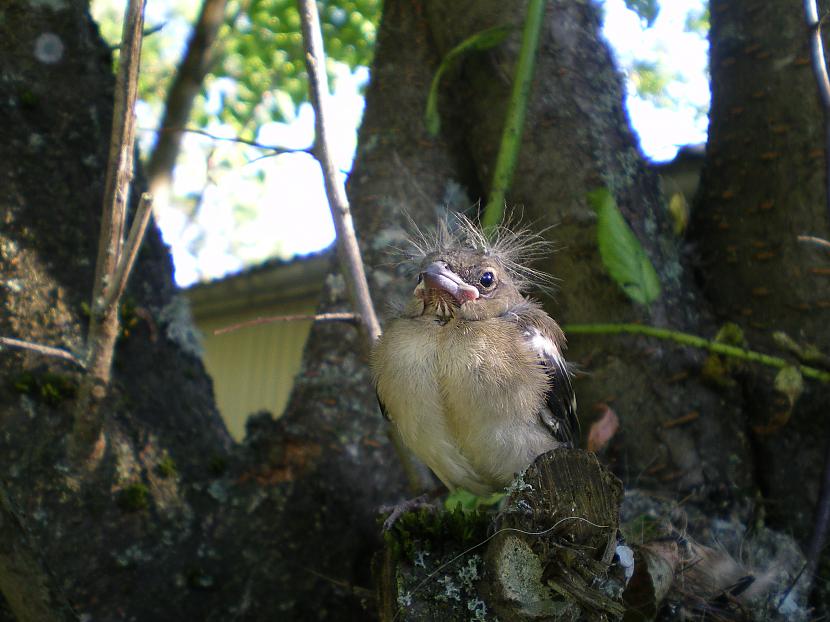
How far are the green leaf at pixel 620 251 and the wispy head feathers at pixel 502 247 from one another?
270mm

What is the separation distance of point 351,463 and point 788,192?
188 cm

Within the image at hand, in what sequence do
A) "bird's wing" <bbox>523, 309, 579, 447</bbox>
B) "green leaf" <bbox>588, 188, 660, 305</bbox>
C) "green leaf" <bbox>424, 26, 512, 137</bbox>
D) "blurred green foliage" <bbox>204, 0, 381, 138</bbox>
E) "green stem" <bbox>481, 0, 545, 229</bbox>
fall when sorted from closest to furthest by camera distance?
"bird's wing" <bbox>523, 309, 579, 447</bbox>, "green leaf" <bbox>588, 188, 660, 305</bbox>, "green stem" <bbox>481, 0, 545, 229</bbox>, "green leaf" <bbox>424, 26, 512, 137</bbox>, "blurred green foliage" <bbox>204, 0, 381, 138</bbox>

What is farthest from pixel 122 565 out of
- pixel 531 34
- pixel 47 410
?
Result: pixel 531 34

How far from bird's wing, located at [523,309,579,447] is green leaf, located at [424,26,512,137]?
1088 mm

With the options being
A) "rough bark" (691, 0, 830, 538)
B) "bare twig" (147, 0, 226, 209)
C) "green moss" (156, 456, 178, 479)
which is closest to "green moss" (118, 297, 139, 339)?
"green moss" (156, 456, 178, 479)

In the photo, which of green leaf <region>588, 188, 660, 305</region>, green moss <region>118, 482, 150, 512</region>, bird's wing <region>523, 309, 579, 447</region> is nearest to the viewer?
green moss <region>118, 482, 150, 512</region>

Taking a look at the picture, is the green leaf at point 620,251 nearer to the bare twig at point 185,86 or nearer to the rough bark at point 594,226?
the rough bark at point 594,226

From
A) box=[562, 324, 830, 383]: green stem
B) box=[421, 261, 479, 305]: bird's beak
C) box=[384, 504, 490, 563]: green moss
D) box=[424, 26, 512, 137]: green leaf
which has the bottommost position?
box=[384, 504, 490, 563]: green moss

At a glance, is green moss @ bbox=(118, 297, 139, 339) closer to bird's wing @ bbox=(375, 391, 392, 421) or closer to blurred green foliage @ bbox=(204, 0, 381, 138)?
bird's wing @ bbox=(375, 391, 392, 421)

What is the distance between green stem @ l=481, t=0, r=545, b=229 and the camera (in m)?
2.97

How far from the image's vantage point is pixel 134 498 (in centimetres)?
248

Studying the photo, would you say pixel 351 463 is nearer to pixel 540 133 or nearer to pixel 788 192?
pixel 540 133

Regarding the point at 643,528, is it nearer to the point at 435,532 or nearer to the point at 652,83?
the point at 435,532

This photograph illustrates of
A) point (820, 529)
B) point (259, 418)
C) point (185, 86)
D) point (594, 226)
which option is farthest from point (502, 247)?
point (185, 86)
